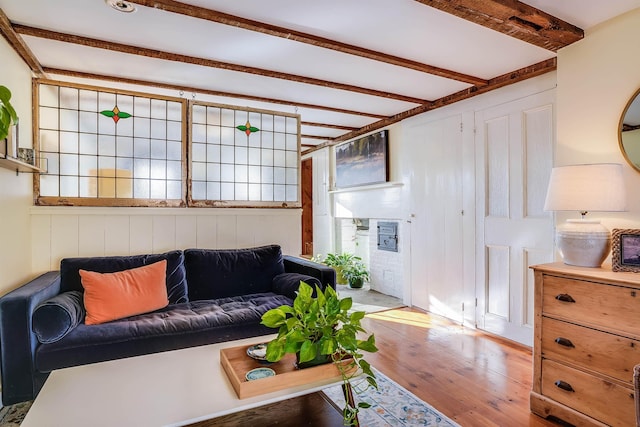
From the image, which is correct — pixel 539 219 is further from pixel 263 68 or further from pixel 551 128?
pixel 263 68

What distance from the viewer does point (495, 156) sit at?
10.4ft

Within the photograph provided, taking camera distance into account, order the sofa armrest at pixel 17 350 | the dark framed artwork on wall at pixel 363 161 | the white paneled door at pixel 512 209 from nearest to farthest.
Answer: the sofa armrest at pixel 17 350
the white paneled door at pixel 512 209
the dark framed artwork on wall at pixel 363 161

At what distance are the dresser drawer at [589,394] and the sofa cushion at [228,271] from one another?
2.12 m

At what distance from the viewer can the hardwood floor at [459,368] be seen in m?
2.00

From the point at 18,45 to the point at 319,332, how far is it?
2.74 meters

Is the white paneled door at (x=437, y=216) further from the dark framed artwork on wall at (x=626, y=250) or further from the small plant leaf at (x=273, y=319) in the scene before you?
the small plant leaf at (x=273, y=319)

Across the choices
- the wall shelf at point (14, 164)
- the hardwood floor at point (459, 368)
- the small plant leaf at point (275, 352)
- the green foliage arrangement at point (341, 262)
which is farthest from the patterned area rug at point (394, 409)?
the green foliage arrangement at point (341, 262)

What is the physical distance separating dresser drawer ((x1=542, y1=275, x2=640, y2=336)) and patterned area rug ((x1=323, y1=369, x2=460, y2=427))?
85 centimetres

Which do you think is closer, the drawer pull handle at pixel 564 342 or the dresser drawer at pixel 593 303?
the dresser drawer at pixel 593 303

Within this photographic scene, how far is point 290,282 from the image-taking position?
2.88 m

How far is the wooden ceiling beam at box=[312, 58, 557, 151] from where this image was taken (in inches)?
107

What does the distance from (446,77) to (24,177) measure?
340 cm

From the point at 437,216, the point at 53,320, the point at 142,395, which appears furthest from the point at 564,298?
the point at 53,320

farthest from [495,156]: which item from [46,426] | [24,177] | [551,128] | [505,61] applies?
[24,177]
